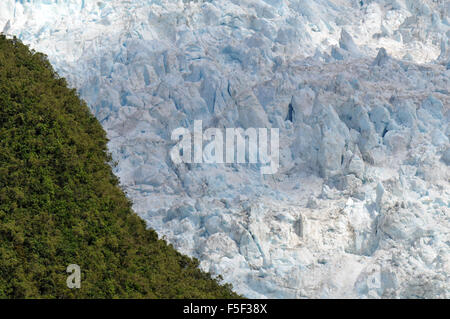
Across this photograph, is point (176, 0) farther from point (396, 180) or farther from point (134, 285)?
point (134, 285)

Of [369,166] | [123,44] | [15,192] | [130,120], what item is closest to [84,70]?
[123,44]

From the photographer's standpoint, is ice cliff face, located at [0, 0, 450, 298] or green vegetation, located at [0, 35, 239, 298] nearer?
green vegetation, located at [0, 35, 239, 298]

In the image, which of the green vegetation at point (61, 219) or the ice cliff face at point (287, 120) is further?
the ice cliff face at point (287, 120)

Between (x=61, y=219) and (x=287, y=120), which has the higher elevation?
(x=287, y=120)
